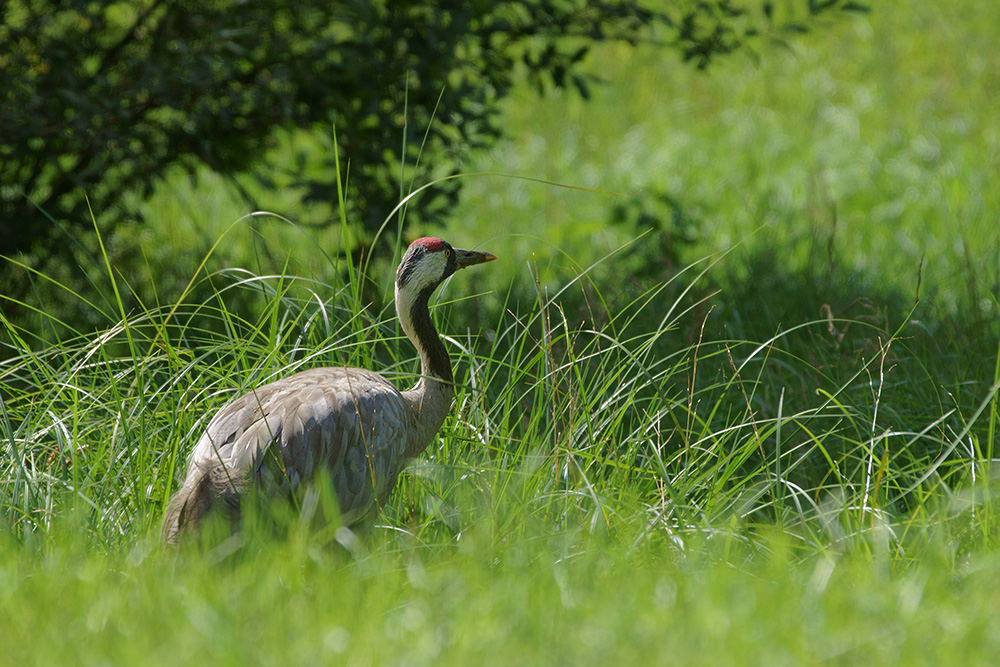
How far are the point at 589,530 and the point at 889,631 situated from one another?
0.96 m

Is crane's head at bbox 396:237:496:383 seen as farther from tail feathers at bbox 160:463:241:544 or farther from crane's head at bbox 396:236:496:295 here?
tail feathers at bbox 160:463:241:544

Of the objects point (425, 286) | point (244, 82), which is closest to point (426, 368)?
point (425, 286)

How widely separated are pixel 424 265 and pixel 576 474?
0.88 meters

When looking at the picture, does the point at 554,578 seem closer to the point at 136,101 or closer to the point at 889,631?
the point at 889,631

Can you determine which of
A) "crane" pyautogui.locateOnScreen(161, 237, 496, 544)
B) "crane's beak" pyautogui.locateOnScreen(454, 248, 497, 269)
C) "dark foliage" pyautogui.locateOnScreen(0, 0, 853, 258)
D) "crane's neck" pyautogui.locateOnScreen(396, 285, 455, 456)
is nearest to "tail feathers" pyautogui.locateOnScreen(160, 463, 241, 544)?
"crane" pyautogui.locateOnScreen(161, 237, 496, 544)

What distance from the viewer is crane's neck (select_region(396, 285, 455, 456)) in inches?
134

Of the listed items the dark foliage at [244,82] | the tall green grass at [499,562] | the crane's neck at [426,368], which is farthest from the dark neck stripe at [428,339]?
the dark foliage at [244,82]

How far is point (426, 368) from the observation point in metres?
3.52

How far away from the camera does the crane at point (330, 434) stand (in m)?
2.91

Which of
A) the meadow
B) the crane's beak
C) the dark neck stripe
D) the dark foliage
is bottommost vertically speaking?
the meadow

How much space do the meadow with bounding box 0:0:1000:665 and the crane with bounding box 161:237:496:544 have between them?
0.11m

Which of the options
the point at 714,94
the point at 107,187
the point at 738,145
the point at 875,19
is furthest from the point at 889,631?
the point at 875,19

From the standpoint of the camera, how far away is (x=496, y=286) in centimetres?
596

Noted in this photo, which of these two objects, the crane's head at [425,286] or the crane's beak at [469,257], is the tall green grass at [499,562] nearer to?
the crane's head at [425,286]
